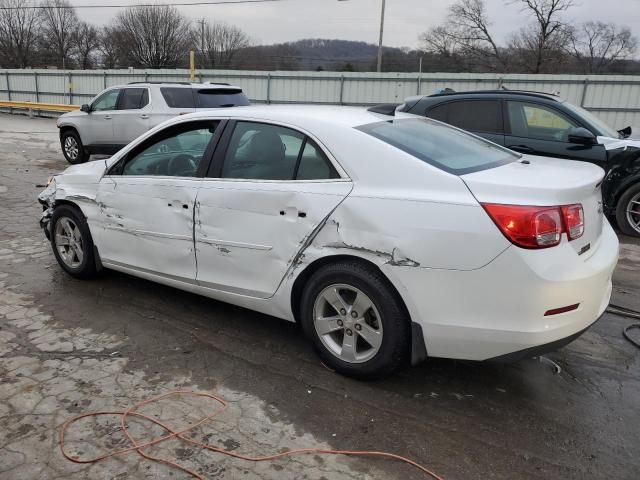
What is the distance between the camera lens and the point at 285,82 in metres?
21.4

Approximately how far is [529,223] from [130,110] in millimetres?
10953

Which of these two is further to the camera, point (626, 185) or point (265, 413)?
point (626, 185)

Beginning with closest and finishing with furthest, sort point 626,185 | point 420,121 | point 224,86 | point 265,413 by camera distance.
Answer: point 265,413
point 420,121
point 626,185
point 224,86

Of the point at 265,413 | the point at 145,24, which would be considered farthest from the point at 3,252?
the point at 145,24

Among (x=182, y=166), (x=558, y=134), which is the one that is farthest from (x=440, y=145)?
(x=558, y=134)

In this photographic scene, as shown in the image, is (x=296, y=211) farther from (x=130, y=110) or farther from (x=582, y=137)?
(x=130, y=110)

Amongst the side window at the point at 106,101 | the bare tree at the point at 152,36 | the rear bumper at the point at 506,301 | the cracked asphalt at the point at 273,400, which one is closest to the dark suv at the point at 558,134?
the cracked asphalt at the point at 273,400

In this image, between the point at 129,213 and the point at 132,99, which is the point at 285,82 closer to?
the point at 132,99

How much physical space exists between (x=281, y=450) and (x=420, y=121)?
8.08 feet

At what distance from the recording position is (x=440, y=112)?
727cm

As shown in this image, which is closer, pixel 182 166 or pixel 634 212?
pixel 182 166

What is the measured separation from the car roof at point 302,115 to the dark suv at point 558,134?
3.54 m

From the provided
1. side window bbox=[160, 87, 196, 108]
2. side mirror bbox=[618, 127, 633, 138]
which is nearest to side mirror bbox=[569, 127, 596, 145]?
side mirror bbox=[618, 127, 633, 138]

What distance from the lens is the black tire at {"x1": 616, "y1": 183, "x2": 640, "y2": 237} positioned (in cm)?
675
